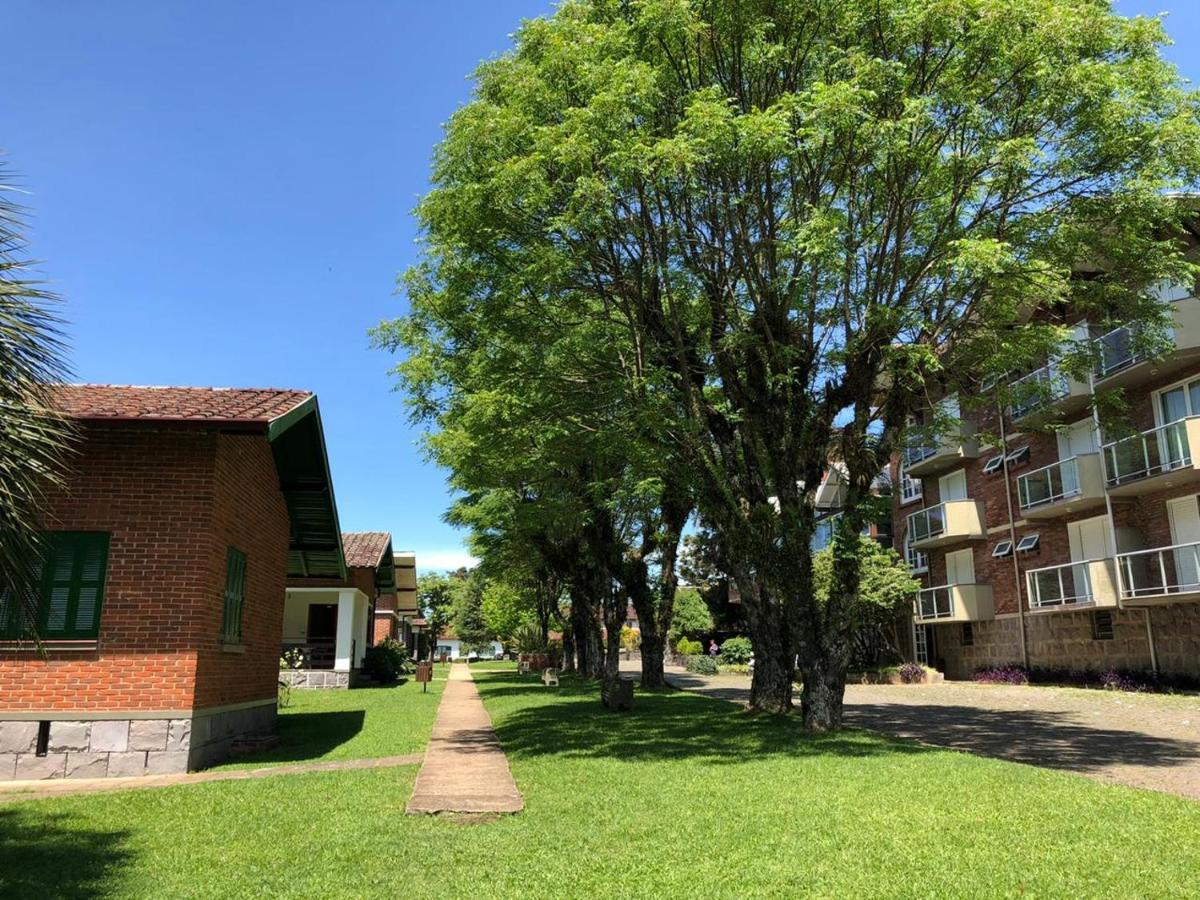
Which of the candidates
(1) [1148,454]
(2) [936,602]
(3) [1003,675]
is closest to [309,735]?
(1) [1148,454]

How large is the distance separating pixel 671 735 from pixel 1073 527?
1859 centimetres

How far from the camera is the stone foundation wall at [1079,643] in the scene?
21.6 metres

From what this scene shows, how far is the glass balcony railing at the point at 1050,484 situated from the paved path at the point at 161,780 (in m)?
21.3

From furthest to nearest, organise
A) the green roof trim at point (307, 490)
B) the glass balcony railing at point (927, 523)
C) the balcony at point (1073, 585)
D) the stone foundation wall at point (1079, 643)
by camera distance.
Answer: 1. the glass balcony railing at point (927, 523)
2. the balcony at point (1073, 585)
3. the stone foundation wall at point (1079, 643)
4. the green roof trim at point (307, 490)

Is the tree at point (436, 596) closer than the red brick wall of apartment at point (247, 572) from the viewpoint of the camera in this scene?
No

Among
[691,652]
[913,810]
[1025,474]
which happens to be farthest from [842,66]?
[691,652]

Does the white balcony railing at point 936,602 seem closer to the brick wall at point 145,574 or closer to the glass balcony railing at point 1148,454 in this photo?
the glass balcony railing at point 1148,454

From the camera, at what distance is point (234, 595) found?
12086 mm

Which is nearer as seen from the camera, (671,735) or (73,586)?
(73,586)

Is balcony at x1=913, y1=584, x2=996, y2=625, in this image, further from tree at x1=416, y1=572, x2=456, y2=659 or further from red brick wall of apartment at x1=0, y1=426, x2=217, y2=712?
tree at x1=416, y1=572, x2=456, y2=659

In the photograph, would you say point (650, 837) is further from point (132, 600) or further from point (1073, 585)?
point (1073, 585)

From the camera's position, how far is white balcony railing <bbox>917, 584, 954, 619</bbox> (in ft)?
99.7

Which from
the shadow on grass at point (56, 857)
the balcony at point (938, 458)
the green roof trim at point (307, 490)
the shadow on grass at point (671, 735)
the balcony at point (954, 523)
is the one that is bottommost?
the shadow on grass at point (671, 735)

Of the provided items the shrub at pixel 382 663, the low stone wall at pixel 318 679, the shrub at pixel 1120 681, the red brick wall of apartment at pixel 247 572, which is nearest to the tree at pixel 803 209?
the red brick wall of apartment at pixel 247 572
